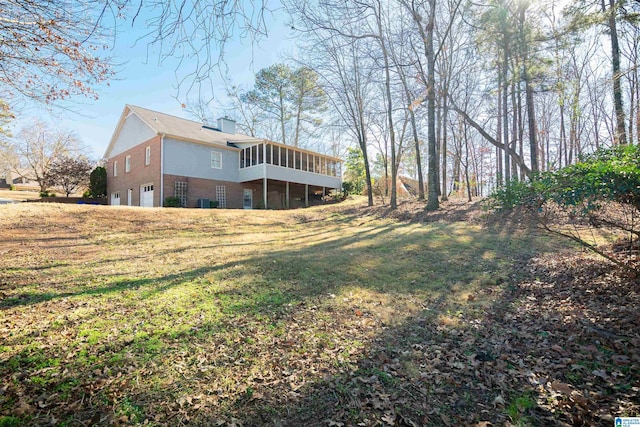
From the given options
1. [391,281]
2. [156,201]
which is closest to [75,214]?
[156,201]

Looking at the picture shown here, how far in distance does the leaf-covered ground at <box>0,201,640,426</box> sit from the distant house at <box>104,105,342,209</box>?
39.4ft

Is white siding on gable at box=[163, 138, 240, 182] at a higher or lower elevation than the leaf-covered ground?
higher

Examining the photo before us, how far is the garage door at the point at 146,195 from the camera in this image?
61.0 feet

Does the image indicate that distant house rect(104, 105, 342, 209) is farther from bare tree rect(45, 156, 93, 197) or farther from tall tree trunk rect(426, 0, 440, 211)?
tall tree trunk rect(426, 0, 440, 211)

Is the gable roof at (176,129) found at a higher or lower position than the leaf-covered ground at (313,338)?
higher

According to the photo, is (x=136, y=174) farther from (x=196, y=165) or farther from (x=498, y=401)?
(x=498, y=401)

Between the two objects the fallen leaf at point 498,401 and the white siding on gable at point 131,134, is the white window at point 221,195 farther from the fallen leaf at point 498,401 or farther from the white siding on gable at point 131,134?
the fallen leaf at point 498,401

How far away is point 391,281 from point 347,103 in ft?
53.8

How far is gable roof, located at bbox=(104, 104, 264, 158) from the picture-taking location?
1864cm

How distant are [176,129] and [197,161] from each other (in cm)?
281

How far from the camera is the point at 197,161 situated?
19266 millimetres

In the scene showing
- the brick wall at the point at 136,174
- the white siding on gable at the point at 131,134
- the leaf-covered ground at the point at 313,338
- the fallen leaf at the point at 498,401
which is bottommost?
the fallen leaf at the point at 498,401

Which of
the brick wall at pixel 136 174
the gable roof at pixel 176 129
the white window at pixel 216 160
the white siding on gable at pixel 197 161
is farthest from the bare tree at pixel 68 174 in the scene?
the white window at pixel 216 160

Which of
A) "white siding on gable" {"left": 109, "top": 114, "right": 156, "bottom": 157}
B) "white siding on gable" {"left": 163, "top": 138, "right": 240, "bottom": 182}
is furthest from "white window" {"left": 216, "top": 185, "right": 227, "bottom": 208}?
Result: "white siding on gable" {"left": 109, "top": 114, "right": 156, "bottom": 157}
